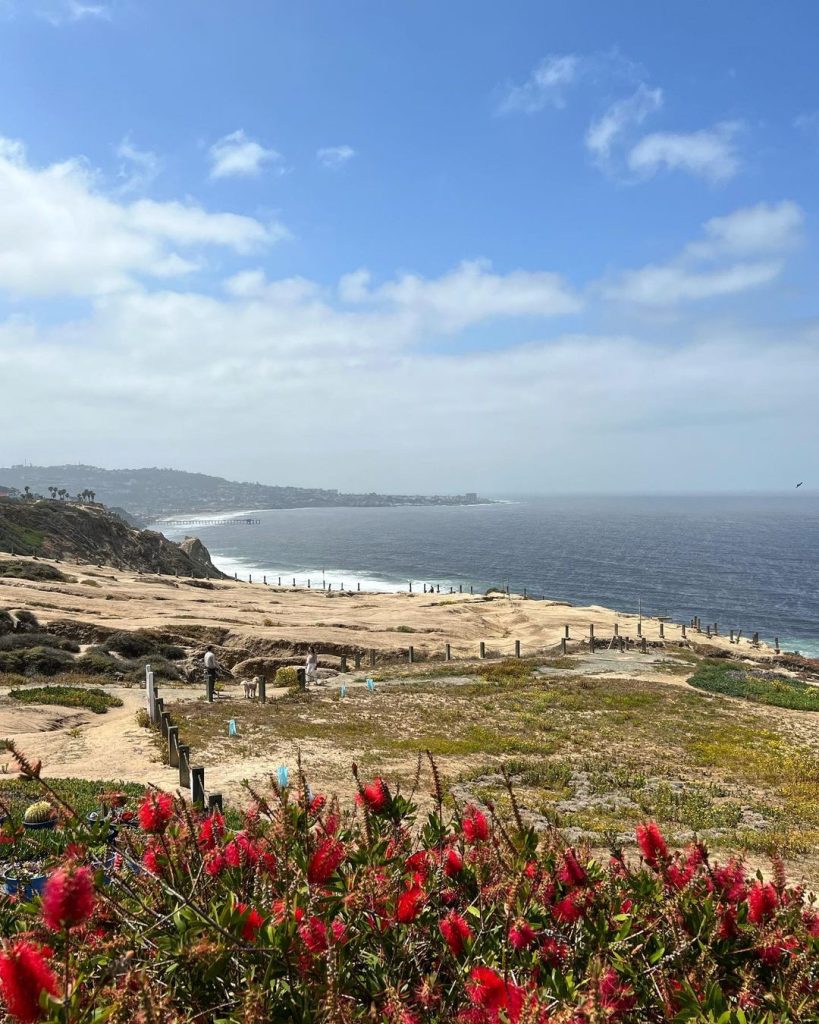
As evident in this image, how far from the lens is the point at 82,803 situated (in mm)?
9383

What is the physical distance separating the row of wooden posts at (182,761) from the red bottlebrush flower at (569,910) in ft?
11.4

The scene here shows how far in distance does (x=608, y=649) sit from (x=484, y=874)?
34.7 meters

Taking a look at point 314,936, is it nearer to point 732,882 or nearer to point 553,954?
point 553,954

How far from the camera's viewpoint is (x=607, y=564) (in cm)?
10175

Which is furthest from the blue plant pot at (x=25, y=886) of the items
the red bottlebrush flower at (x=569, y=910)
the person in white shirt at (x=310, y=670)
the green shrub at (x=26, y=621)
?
the green shrub at (x=26, y=621)

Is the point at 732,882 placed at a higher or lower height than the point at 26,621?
higher

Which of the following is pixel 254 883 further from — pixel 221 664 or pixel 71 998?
pixel 221 664

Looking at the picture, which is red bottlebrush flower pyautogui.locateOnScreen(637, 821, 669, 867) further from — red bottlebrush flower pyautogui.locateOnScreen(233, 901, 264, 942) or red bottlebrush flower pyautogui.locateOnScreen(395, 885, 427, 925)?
red bottlebrush flower pyautogui.locateOnScreen(233, 901, 264, 942)

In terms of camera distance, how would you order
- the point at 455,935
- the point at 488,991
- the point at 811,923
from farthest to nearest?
1. the point at 811,923
2. the point at 455,935
3. the point at 488,991

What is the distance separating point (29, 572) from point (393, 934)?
5070 centimetres

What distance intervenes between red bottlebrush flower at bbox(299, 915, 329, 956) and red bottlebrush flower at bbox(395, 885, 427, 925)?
0.35 m

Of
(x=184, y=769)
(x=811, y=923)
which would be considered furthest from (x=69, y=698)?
(x=811, y=923)

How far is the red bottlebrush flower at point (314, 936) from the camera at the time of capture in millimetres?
2479

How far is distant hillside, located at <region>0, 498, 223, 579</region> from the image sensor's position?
74000 mm
